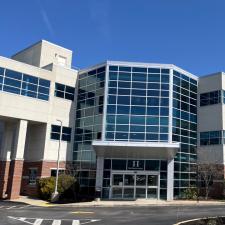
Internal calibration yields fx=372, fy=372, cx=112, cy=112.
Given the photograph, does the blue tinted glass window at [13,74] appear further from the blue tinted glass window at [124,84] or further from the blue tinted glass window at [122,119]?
the blue tinted glass window at [122,119]

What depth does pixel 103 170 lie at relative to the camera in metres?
39.5

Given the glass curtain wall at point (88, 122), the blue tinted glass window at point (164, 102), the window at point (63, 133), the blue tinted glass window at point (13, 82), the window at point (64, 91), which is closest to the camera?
the blue tinted glass window at point (13, 82)

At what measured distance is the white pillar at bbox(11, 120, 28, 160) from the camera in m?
39.4

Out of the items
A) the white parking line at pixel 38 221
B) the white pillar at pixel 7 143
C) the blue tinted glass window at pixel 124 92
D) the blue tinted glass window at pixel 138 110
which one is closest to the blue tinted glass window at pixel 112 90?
the blue tinted glass window at pixel 124 92

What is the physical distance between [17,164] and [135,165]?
12453mm

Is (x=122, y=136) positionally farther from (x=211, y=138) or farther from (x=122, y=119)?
(x=211, y=138)

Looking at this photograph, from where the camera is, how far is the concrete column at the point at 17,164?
127 feet

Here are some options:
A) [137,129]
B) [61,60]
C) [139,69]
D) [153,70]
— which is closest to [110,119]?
[137,129]

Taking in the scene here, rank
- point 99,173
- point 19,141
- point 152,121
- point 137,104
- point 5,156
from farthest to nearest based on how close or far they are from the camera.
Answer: point 5,156
point 137,104
point 152,121
point 19,141
point 99,173

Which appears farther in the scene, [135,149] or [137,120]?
[137,120]

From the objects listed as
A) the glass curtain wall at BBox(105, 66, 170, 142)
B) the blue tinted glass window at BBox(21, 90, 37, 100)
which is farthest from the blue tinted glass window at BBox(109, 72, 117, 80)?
the blue tinted glass window at BBox(21, 90, 37, 100)

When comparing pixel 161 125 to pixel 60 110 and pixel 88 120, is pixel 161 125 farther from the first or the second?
pixel 60 110

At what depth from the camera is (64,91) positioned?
44.0 meters

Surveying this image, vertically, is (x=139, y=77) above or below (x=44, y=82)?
above
